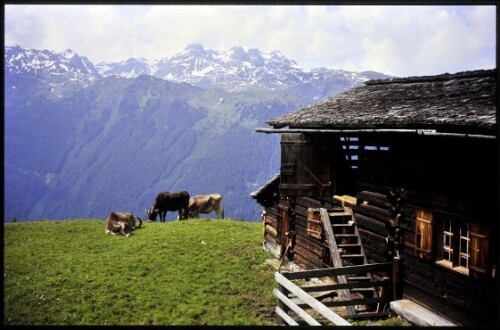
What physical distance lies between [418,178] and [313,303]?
12.4ft

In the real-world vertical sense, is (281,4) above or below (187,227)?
above

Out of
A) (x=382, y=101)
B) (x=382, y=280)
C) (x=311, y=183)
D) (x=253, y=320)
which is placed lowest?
(x=253, y=320)

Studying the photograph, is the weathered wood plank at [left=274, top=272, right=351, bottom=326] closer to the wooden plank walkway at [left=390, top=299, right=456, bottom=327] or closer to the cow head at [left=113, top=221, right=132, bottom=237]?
the wooden plank walkway at [left=390, top=299, right=456, bottom=327]

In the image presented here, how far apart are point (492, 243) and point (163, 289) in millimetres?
9521

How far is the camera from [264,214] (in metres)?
20.4

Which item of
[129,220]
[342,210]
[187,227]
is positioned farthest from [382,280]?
[129,220]

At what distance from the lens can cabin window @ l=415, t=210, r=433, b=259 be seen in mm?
9531

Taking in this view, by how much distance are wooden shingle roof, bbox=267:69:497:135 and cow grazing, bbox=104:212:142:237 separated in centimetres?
1014

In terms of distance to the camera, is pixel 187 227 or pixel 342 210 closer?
pixel 342 210

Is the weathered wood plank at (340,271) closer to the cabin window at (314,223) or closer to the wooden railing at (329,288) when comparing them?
the wooden railing at (329,288)

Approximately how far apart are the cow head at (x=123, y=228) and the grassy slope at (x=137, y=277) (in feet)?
1.51

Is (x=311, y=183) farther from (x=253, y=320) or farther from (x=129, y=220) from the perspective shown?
(x=129, y=220)

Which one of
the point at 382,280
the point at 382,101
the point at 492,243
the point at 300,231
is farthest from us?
the point at 300,231

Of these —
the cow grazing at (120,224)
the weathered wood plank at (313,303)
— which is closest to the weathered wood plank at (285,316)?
the weathered wood plank at (313,303)
